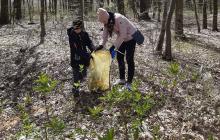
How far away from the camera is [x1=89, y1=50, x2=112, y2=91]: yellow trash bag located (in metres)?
9.03

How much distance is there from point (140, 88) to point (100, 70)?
1.33 metres

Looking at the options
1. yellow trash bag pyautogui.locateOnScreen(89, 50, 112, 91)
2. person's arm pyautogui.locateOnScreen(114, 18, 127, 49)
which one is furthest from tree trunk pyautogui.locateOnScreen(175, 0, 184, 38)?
person's arm pyautogui.locateOnScreen(114, 18, 127, 49)

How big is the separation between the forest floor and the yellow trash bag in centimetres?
33

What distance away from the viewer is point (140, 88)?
9938mm

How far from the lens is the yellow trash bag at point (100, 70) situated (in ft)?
29.6

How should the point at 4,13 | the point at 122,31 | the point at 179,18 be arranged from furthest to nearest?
the point at 4,13, the point at 179,18, the point at 122,31

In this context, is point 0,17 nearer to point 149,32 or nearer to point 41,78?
point 149,32

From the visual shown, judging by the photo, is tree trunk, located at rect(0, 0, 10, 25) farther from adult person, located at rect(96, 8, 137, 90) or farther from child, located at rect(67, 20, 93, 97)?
adult person, located at rect(96, 8, 137, 90)

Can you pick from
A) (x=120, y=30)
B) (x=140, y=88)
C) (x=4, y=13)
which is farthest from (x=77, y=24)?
(x=4, y=13)

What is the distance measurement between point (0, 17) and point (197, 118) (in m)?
19.4

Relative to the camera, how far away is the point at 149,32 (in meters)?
19.3

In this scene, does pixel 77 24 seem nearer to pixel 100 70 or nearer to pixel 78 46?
pixel 78 46

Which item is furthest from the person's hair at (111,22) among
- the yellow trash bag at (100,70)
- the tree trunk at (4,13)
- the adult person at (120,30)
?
the tree trunk at (4,13)

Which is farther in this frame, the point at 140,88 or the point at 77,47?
the point at 140,88
